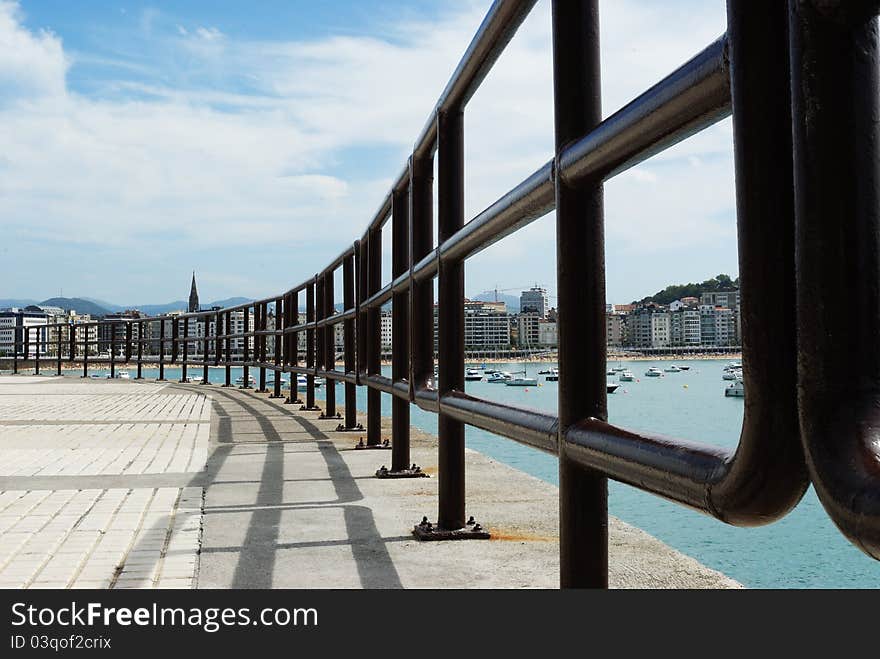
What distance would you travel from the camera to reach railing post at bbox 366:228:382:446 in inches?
235

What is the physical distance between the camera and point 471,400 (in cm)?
280

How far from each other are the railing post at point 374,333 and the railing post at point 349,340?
91 cm

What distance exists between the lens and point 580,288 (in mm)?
1704

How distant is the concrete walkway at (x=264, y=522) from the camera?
275 centimetres

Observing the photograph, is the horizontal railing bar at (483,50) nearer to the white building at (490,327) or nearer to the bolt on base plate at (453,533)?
the bolt on base plate at (453,533)

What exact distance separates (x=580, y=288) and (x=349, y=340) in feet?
19.1

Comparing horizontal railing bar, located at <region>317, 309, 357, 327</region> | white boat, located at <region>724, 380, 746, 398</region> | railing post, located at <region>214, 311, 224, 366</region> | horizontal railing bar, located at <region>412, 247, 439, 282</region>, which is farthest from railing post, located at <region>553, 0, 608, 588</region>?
railing post, located at <region>214, 311, 224, 366</region>

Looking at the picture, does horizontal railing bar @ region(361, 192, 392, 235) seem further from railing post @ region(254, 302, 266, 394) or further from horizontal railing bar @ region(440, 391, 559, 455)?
railing post @ region(254, 302, 266, 394)

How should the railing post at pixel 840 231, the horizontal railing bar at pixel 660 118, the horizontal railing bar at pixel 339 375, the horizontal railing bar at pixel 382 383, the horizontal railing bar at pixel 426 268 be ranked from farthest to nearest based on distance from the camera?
the horizontal railing bar at pixel 339 375
the horizontal railing bar at pixel 382 383
the horizontal railing bar at pixel 426 268
the horizontal railing bar at pixel 660 118
the railing post at pixel 840 231

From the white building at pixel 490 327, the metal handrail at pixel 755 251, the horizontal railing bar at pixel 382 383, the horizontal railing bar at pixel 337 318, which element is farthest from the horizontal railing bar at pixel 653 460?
the white building at pixel 490 327

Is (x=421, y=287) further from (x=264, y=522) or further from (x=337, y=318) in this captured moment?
(x=337, y=318)

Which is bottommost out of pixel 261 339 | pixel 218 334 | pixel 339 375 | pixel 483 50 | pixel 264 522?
pixel 264 522

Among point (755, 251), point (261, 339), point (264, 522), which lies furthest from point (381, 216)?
point (261, 339)
